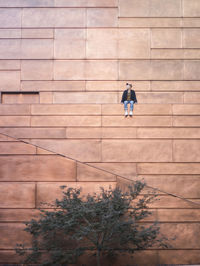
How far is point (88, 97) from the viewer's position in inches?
526

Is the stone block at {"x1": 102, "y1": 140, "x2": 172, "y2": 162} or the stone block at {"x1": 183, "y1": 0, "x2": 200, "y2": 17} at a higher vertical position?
the stone block at {"x1": 183, "y1": 0, "x2": 200, "y2": 17}

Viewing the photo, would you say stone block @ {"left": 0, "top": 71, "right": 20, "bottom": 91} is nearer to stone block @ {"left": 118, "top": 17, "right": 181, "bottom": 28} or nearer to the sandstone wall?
the sandstone wall

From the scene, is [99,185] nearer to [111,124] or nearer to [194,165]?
[111,124]

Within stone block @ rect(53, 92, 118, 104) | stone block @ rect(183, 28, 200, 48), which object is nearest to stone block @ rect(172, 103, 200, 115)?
stone block @ rect(53, 92, 118, 104)

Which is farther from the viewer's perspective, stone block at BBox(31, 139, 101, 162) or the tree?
stone block at BBox(31, 139, 101, 162)

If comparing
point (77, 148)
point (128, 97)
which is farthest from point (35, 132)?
point (128, 97)

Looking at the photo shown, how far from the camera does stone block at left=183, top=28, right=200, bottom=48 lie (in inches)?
536

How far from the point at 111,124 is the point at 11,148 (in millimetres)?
4082

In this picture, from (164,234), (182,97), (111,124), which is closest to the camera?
(164,234)

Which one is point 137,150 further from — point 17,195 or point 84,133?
point 17,195

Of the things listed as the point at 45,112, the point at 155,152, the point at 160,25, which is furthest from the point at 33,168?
the point at 160,25

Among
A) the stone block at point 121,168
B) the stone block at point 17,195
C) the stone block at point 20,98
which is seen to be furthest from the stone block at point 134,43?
the stone block at point 17,195

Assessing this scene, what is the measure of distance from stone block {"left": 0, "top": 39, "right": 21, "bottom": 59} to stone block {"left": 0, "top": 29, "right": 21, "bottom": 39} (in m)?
0.19

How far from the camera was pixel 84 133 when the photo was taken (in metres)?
12.0
